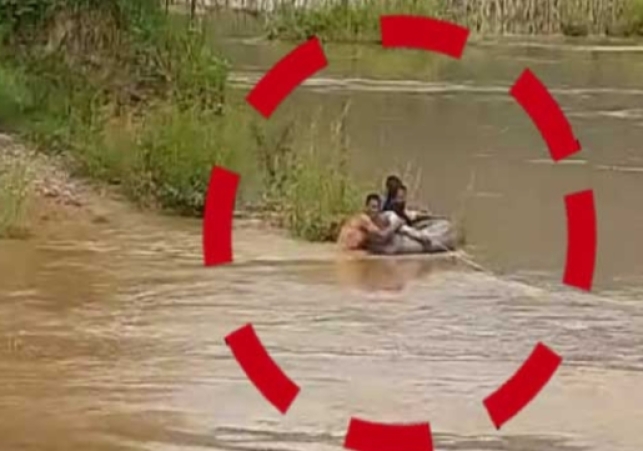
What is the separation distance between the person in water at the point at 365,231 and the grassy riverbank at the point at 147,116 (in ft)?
1.78

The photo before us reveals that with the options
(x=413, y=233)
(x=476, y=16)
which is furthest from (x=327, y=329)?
(x=476, y=16)

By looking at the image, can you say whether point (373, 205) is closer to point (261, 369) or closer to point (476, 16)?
point (261, 369)

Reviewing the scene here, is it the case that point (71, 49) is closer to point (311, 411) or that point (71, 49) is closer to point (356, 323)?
point (356, 323)

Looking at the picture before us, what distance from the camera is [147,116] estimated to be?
16984 millimetres

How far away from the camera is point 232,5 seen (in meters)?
36.7

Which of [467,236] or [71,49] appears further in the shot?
[71,49]

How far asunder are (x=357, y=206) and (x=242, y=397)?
616 cm

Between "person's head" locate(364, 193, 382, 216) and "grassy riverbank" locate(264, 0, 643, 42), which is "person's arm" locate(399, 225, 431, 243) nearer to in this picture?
"person's head" locate(364, 193, 382, 216)

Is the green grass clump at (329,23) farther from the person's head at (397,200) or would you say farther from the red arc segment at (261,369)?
the red arc segment at (261,369)

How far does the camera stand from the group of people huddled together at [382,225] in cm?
1359

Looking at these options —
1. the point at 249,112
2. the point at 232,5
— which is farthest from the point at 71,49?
the point at 232,5
